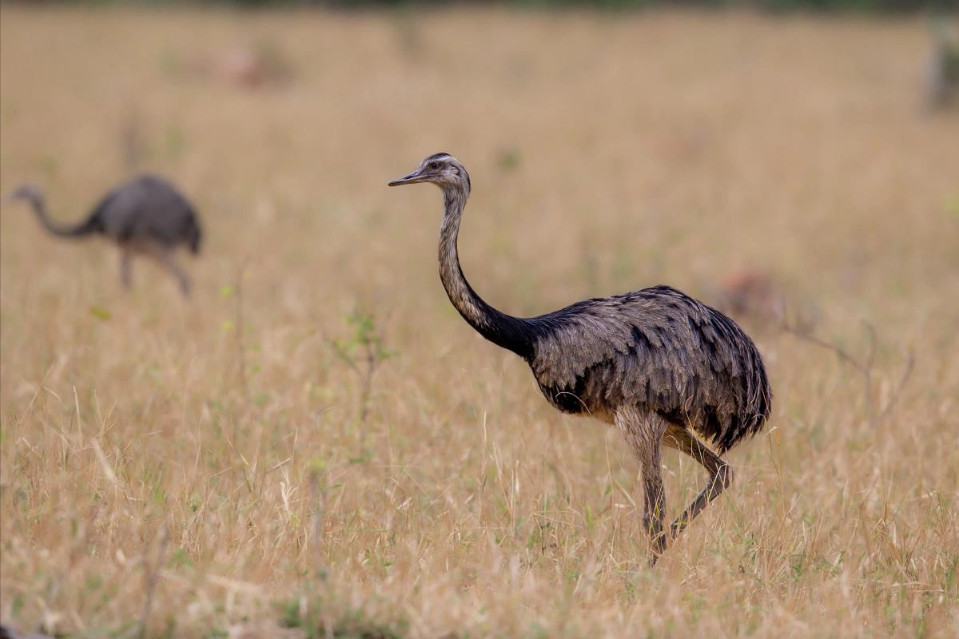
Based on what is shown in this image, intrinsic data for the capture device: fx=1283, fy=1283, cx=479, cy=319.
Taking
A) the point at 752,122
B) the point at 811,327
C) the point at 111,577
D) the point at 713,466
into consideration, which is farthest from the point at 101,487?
the point at 752,122

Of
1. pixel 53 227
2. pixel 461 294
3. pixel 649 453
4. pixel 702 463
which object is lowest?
pixel 702 463

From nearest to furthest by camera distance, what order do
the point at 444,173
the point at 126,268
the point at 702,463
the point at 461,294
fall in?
the point at 461,294 → the point at 444,173 → the point at 702,463 → the point at 126,268

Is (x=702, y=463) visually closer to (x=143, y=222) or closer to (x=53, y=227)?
(x=143, y=222)

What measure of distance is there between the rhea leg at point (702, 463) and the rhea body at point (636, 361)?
0.5 inches

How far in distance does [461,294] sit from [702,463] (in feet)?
4.19

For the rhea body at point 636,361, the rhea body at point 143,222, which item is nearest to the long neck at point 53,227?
the rhea body at point 143,222

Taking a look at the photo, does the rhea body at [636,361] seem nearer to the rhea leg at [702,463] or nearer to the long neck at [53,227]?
the rhea leg at [702,463]

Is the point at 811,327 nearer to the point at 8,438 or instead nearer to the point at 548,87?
the point at 8,438

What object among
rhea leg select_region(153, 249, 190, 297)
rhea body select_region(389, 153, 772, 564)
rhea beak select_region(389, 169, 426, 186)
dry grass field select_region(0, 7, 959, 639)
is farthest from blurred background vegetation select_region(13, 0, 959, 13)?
rhea beak select_region(389, 169, 426, 186)

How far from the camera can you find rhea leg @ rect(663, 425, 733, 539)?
4965 millimetres

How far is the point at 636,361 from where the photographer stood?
4816 mm

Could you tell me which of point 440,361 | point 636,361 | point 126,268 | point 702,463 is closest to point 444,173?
point 636,361

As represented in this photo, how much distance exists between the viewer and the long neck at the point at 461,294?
466cm

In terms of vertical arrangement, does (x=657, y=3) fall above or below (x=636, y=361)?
above
